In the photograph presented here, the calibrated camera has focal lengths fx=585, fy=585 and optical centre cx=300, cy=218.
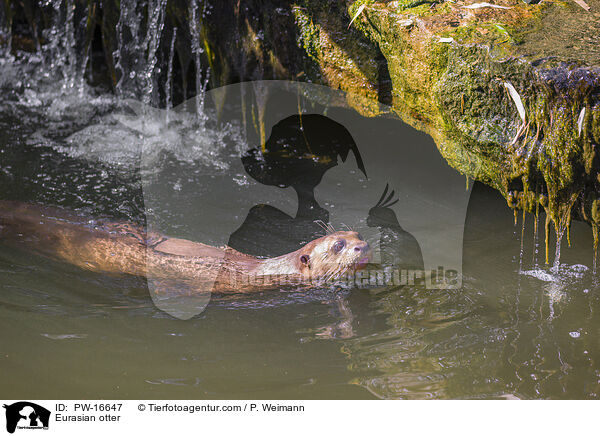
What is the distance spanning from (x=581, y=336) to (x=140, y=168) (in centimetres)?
368

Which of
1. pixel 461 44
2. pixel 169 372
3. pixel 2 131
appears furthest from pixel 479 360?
pixel 2 131

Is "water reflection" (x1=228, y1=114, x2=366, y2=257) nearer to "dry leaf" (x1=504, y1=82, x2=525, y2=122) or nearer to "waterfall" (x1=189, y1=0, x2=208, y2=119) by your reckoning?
"waterfall" (x1=189, y1=0, x2=208, y2=119)

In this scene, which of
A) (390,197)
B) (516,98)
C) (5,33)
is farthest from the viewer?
(5,33)

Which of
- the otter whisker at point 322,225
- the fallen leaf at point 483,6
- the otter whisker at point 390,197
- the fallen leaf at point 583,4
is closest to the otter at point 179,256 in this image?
the otter whisker at point 322,225

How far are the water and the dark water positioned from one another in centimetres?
1

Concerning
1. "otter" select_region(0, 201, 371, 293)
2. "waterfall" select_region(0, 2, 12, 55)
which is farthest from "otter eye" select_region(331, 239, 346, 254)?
"waterfall" select_region(0, 2, 12, 55)

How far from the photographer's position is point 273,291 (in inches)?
142

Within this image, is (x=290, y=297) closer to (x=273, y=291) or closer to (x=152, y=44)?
(x=273, y=291)

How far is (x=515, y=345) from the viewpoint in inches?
117

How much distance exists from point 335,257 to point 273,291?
44 cm
